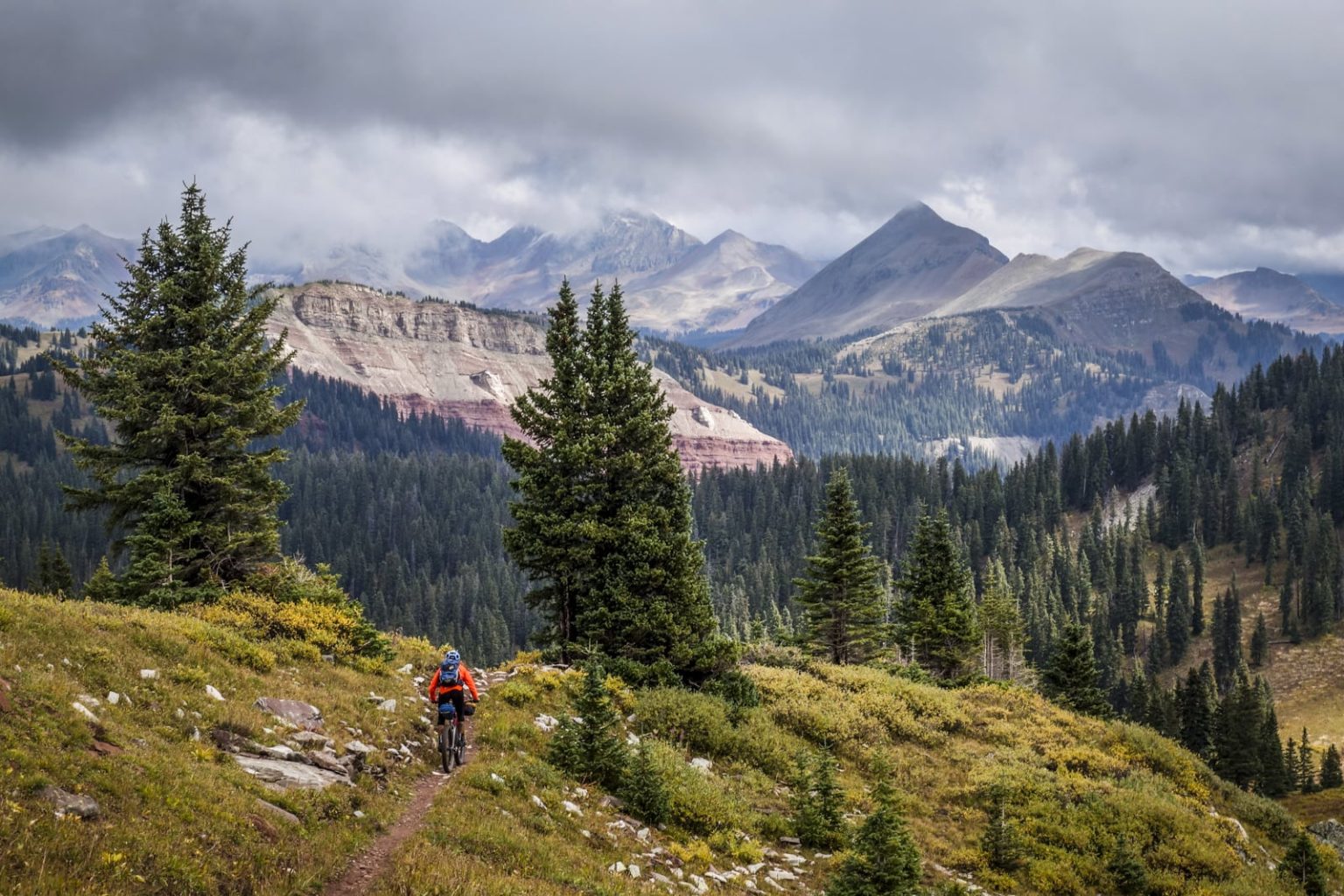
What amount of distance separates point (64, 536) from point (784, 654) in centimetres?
22259

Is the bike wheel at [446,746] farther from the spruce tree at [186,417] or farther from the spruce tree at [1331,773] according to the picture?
the spruce tree at [1331,773]

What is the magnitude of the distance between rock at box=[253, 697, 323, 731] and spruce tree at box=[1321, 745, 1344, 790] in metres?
99.0

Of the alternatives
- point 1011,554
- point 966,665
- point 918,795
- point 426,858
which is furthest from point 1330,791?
point 1011,554

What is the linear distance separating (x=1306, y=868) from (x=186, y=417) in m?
36.4

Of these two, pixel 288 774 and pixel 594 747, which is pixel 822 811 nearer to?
pixel 594 747

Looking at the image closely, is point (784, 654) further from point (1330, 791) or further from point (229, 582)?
point (1330, 791)

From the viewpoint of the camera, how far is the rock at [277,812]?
1184 cm

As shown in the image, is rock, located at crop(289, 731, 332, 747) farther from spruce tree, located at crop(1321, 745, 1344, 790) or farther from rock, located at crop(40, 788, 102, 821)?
spruce tree, located at crop(1321, 745, 1344, 790)

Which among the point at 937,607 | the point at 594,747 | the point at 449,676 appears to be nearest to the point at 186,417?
the point at 449,676

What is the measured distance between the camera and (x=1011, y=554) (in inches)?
6658

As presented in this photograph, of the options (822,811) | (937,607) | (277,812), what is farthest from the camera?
(937,607)

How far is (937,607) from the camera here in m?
51.4

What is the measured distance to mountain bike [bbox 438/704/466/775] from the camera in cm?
1700

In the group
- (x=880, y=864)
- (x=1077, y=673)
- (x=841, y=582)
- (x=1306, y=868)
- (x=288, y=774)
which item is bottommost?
(x=1077, y=673)
